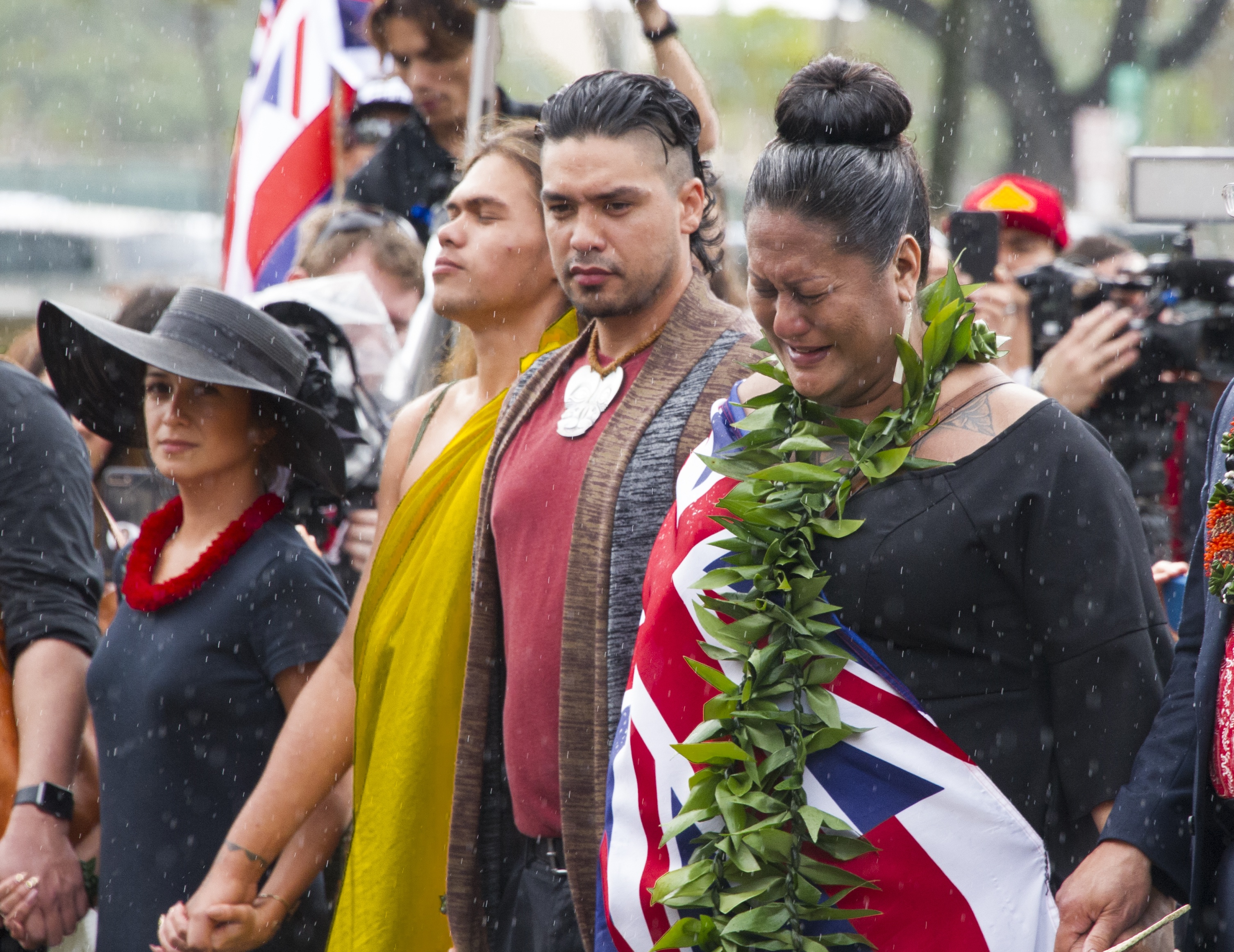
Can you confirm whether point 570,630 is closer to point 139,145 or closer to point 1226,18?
point 1226,18

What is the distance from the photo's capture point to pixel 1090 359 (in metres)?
3.99

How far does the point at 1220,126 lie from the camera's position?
25.4 metres

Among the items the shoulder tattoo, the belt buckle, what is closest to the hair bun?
the shoulder tattoo

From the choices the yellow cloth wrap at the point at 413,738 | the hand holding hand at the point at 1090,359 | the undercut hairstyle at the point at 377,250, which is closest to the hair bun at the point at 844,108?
the yellow cloth wrap at the point at 413,738

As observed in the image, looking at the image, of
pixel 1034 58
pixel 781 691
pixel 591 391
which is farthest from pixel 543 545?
pixel 1034 58

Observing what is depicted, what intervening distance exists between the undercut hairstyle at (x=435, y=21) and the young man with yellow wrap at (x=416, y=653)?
1673mm

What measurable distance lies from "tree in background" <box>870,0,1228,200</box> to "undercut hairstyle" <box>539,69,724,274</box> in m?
12.5

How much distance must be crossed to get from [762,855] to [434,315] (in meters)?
2.85

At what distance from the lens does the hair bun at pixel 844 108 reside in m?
2.09

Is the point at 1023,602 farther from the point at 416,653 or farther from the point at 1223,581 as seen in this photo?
the point at 416,653

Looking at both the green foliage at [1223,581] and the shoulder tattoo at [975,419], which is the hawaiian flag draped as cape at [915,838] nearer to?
the shoulder tattoo at [975,419]

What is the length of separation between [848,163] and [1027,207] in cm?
321

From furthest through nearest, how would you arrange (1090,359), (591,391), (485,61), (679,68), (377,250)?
(377,250) < (485,61) < (1090,359) < (679,68) < (591,391)

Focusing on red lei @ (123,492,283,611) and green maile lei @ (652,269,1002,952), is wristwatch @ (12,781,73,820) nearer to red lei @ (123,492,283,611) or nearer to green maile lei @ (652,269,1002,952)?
red lei @ (123,492,283,611)
